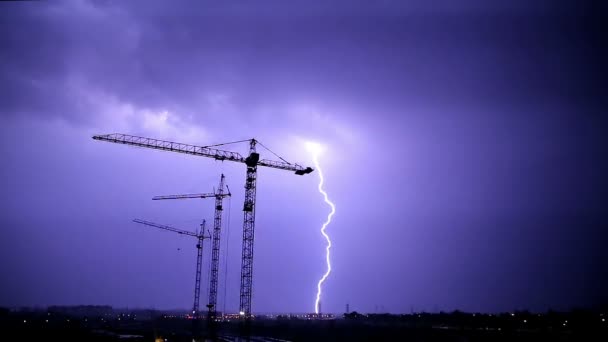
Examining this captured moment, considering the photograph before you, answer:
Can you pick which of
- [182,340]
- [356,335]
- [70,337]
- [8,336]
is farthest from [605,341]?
[8,336]

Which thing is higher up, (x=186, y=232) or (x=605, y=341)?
(x=186, y=232)

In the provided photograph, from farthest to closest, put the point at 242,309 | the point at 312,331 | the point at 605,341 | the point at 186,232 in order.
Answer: the point at 186,232 → the point at 312,331 → the point at 242,309 → the point at 605,341

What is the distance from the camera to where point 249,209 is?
6366 cm

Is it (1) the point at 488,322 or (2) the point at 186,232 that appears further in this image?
(2) the point at 186,232

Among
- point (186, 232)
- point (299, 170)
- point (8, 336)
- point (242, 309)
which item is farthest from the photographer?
point (186, 232)

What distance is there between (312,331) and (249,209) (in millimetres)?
32130

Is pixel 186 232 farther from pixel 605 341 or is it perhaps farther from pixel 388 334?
pixel 605 341

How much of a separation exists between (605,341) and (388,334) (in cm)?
2953

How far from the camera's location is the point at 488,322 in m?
78.7

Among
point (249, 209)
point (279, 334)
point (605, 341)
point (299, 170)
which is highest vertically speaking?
point (299, 170)

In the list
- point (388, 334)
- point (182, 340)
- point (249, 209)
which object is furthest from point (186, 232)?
point (388, 334)

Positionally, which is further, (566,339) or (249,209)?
(249,209)

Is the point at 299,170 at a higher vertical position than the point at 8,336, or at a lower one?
higher

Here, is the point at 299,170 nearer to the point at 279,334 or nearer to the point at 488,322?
the point at 279,334
